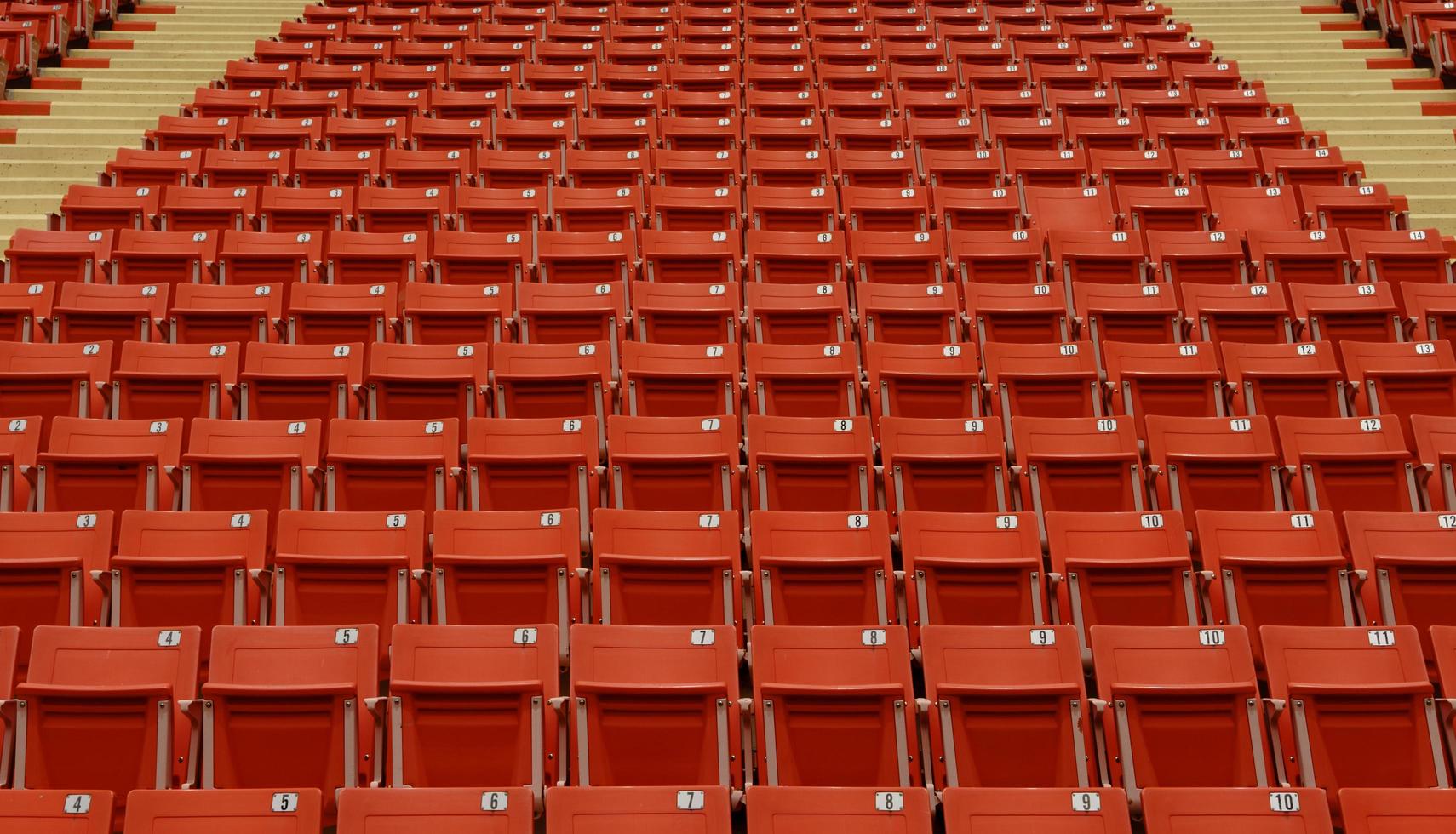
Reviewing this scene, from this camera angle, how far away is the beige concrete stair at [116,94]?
303 centimetres

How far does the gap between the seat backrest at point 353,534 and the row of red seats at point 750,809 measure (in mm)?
486

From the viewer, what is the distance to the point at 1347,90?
3.64 meters

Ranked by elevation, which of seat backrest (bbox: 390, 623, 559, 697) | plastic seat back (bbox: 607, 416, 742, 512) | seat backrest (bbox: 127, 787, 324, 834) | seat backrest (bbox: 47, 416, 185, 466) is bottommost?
seat backrest (bbox: 127, 787, 324, 834)

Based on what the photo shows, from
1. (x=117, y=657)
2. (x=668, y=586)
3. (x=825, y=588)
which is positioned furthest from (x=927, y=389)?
A: (x=117, y=657)

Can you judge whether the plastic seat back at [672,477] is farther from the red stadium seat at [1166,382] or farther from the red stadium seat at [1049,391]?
Answer: the red stadium seat at [1166,382]

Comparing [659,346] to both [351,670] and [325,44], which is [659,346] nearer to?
[351,670]

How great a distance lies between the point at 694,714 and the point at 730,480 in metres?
0.53

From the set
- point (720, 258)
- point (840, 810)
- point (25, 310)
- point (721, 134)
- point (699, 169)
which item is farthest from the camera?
point (721, 134)

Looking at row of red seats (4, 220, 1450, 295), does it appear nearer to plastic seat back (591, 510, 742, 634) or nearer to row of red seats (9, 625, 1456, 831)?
plastic seat back (591, 510, 742, 634)

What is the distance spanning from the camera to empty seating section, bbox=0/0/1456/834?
133cm

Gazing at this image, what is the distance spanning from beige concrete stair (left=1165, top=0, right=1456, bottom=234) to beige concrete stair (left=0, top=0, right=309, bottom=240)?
3145mm

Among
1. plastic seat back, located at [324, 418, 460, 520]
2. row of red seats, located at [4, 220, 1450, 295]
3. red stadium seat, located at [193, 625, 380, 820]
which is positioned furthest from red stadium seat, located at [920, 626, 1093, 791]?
row of red seats, located at [4, 220, 1450, 295]

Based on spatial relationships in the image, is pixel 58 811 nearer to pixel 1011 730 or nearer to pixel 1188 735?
pixel 1011 730

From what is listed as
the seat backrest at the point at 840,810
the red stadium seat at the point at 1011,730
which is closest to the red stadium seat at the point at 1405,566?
the red stadium seat at the point at 1011,730
